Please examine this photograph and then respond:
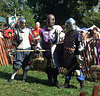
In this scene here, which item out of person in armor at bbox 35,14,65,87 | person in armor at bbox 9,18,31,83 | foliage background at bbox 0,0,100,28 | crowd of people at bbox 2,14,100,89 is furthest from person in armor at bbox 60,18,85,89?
foliage background at bbox 0,0,100,28

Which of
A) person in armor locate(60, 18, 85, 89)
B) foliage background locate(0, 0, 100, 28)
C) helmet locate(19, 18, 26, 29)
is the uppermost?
foliage background locate(0, 0, 100, 28)

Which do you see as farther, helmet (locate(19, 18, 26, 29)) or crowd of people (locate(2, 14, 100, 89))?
helmet (locate(19, 18, 26, 29))

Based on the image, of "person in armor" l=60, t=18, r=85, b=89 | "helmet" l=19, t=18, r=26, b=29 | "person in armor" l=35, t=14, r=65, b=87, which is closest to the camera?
"person in armor" l=60, t=18, r=85, b=89

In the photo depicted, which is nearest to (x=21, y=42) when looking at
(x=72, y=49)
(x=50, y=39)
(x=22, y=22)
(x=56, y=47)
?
(x=22, y=22)

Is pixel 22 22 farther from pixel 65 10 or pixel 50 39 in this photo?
pixel 65 10

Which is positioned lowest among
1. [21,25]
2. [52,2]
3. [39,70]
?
[39,70]

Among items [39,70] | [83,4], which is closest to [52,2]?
[83,4]

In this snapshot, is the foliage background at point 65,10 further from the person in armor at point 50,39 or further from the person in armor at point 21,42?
the person in armor at point 50,39

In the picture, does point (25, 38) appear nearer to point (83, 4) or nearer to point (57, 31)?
point (57, 31)

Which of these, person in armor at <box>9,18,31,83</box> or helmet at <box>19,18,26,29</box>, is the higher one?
helmet at <box>19,18,26,29</box>

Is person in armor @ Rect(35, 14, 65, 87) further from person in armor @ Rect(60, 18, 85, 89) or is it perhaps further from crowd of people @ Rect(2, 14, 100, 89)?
person in armor @ Rect(60, 18, 85, 89)

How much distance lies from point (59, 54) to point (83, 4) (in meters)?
25.0

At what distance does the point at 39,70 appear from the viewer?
7.56 m

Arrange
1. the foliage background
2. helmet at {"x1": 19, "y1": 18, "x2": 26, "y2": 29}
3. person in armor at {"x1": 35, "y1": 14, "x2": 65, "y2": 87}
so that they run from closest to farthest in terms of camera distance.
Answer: person in armor at {"x1": 35, "y1": 14, "x2": 65, "y2": 87} → helmet at {"x1": 19, "y1": 18, "x2": 26, "y2": 29} → the foliage background
